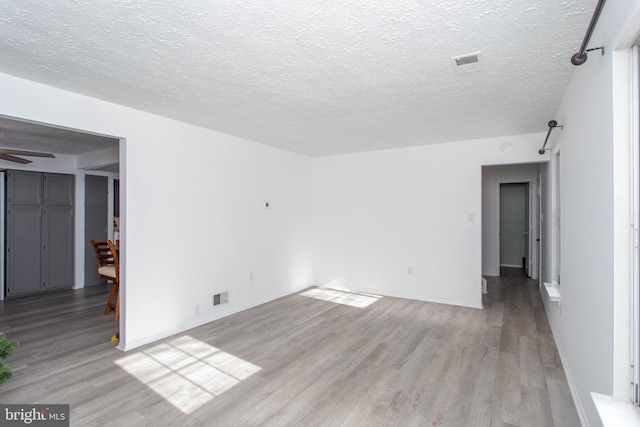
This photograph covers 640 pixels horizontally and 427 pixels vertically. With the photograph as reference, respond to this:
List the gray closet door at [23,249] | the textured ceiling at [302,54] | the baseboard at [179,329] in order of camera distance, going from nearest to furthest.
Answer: the textured ceiling at [302,54] < the baseboard at [179,329] < the gray closet door at [23,249]

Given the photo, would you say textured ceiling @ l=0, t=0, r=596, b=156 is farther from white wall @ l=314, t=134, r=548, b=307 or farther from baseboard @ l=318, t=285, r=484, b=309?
baseboard @ l=318, t=285, r=484, b=309

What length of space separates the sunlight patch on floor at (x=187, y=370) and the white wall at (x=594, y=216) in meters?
2.42

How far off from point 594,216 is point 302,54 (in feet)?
6.58

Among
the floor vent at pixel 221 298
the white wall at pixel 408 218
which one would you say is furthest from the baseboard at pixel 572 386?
the floor vent at pixel 221 298

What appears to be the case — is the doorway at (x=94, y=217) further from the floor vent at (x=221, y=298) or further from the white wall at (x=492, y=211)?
the white wall at (x=492, y=211)

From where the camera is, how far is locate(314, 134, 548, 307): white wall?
15.5 feet

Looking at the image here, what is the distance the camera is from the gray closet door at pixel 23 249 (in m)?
5.38

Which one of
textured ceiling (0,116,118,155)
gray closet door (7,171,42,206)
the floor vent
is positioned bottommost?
Answer: the floor vent

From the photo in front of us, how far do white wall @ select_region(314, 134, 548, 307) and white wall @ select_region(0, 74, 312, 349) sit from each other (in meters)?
0.92

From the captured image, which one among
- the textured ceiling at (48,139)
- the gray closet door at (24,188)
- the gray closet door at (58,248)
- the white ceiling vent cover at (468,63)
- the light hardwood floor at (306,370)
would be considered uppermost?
the textured ceiling at (48,139)

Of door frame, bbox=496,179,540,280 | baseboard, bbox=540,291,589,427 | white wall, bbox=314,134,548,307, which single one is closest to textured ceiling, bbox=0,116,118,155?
white wall, bbox=314,134,548,307

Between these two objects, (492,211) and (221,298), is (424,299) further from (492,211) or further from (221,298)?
(492,211)

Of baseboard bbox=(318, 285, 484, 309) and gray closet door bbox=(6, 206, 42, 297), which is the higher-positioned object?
gray closet door bbox=(6, 206, 42, 297)

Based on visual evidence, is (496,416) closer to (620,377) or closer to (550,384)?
(550,384)
